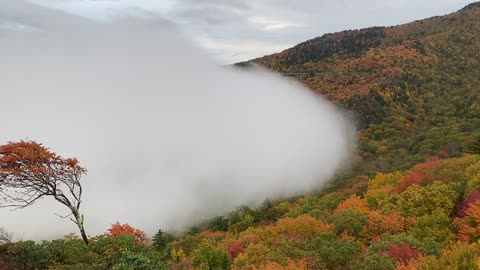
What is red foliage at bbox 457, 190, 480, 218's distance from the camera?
39.1m

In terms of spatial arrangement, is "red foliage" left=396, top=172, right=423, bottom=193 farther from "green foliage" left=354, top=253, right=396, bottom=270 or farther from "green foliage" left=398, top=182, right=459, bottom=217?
"green foliage" left=354, top=253, right=396, bottom=270

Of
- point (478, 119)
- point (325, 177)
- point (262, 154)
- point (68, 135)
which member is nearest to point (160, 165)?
point (68, 135)

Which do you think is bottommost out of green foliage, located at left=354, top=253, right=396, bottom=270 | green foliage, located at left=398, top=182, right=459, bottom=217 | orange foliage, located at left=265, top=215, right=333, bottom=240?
orange foliage, located at left=265, top=215, right=333, bottom=240

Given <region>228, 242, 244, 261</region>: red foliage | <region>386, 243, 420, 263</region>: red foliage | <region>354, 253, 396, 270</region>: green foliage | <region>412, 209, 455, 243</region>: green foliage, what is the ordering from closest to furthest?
<region>354, 253, 396, 270</region>: green foliage < <region>386, 243, 420, 263</region>: red foliage < <region>412, 209, 455, 243</region>: green foliage < <region>228, 242, 244, 261</region>: red foliage

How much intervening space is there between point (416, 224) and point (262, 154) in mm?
156077

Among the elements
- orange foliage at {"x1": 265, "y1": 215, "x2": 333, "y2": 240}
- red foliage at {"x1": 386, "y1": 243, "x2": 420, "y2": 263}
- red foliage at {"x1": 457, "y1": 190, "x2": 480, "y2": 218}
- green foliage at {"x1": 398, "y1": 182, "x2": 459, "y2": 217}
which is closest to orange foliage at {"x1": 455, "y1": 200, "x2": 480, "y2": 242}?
red foliage at {"x1": 457, "y1": 190, "x2": 480, "y2": 218}

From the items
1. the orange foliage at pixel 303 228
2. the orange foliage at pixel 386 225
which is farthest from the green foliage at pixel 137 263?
the orange foliage at pixel 386 225

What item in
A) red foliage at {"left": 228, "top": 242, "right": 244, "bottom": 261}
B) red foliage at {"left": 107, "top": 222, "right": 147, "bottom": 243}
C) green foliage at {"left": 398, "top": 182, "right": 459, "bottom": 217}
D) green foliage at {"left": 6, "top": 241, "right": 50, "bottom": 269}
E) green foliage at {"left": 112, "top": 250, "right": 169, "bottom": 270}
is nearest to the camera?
green foliage at {"left": 112, "top": 250, "right": 169, "bottom": 270}

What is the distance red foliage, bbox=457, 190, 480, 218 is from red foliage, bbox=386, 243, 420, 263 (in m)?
12.1

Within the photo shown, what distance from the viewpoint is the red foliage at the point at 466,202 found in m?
39.1

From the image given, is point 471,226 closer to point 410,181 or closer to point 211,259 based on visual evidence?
point 211,259

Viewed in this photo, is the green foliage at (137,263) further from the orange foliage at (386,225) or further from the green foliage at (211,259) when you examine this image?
the orange foliage at (386,225)

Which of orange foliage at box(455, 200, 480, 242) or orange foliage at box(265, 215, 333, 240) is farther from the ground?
orange foliage at box(455, 200, 480, 242)

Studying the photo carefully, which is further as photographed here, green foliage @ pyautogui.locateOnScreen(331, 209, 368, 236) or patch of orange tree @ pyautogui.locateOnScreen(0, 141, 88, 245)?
green foliage @ pyautogui.locateOnScreen(331, 209, 368, 236)
